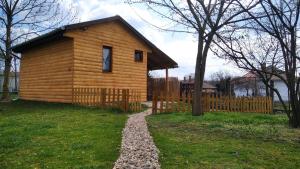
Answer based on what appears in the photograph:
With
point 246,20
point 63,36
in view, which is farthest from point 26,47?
point 246,20

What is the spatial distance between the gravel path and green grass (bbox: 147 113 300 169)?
0.17 m

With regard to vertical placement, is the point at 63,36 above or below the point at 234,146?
above

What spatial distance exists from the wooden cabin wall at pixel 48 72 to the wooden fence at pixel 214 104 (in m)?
5.16

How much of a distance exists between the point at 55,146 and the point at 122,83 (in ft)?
47.9

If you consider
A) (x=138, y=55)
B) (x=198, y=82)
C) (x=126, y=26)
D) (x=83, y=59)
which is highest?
(x=126, y=26)

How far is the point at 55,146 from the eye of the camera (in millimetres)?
7664

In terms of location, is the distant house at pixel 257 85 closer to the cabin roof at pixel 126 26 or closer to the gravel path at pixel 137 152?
the cabin roof at pixel 126 26

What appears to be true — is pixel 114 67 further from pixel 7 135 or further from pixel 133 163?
pixel 133 163

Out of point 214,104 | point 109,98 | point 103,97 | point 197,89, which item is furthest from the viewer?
point 214,104

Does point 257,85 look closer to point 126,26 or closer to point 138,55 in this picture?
point 138,55

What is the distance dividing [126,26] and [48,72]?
5.32 m

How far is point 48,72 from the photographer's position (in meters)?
21.4

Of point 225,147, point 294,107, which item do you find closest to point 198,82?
point 294,107

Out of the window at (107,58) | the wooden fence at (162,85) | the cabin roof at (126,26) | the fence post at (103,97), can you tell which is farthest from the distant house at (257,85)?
the fence post at (103,97)
